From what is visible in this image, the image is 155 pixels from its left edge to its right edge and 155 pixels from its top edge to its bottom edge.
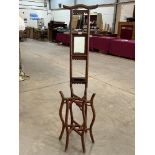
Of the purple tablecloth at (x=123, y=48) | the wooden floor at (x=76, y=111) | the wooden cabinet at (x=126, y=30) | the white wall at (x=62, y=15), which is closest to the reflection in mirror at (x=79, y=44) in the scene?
the wooden floor at (x=76, y=111)

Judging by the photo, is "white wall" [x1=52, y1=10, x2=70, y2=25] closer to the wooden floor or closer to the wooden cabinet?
the wooden cabinet

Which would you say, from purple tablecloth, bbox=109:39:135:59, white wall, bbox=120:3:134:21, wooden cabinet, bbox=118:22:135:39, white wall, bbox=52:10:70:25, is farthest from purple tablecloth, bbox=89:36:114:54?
white wall, bbox=52:10:70:25

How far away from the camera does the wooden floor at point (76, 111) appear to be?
2145mm

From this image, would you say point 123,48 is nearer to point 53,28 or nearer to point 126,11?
point 126,11

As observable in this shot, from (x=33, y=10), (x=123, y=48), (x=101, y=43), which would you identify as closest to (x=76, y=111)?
(x=123, y=48)

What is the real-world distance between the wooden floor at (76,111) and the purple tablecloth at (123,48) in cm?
124

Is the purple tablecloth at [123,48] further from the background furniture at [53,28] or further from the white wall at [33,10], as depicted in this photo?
the white wall at [33,10]

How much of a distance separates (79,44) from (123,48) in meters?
5.13
